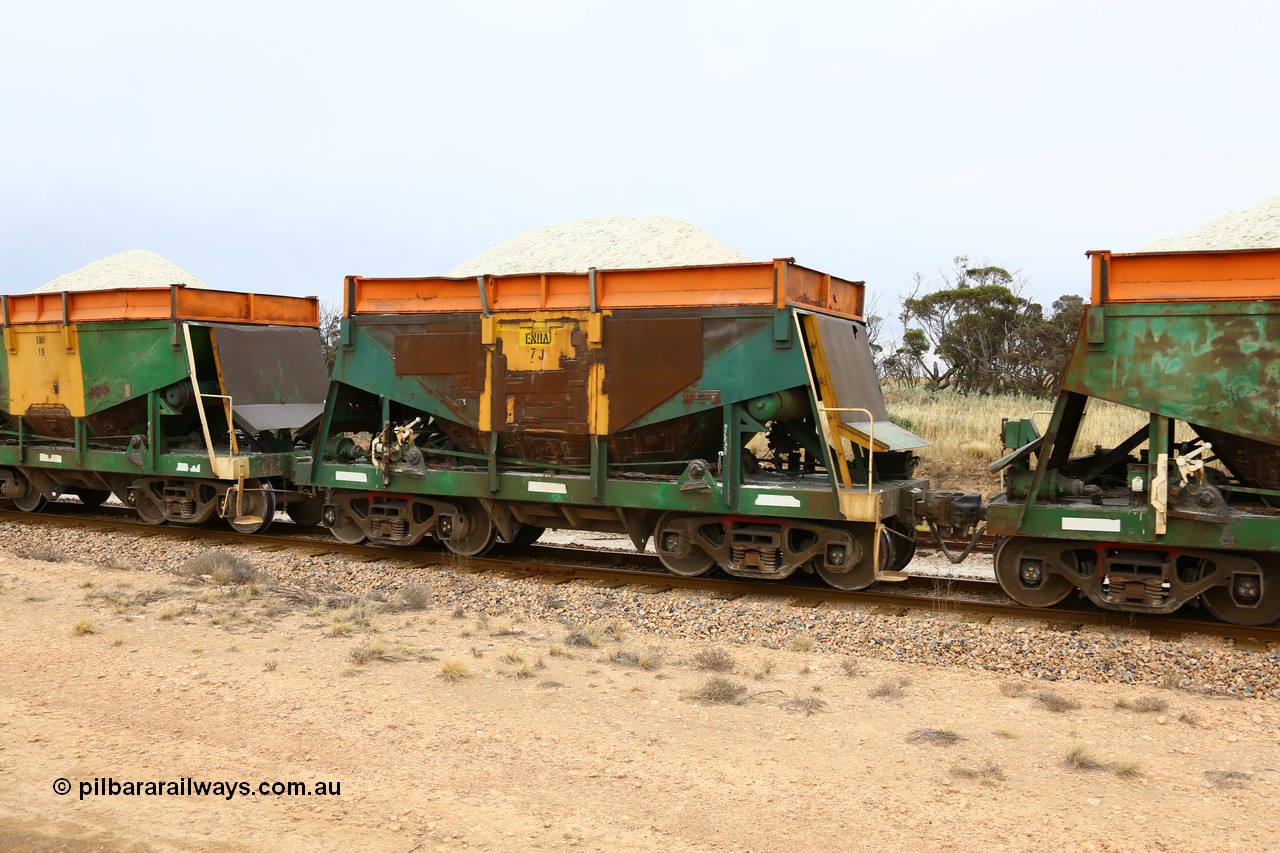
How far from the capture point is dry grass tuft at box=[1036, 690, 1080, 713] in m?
6.33

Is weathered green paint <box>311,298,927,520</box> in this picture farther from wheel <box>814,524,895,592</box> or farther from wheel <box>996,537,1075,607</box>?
wheel <box>996,537,1075,607</box>

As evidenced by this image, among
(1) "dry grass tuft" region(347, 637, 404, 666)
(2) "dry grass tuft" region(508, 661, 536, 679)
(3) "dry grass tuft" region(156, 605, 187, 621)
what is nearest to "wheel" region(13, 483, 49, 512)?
(3) "dry grass tuft" region(156, 605, 187, 621)

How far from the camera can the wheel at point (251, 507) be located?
12984 millimetres

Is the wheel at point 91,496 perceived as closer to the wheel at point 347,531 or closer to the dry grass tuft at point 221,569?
the wheel at point 347,531

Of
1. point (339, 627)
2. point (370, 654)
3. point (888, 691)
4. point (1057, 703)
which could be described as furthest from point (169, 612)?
point (1057, 703)

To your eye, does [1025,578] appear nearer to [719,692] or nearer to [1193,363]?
[1193,363]

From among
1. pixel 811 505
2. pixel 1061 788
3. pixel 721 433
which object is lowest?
pixel 1061 788

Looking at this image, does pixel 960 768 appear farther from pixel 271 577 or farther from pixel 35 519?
pixel 35 519

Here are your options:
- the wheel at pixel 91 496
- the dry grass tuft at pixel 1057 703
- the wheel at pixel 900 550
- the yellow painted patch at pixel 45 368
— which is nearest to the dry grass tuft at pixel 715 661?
the dry grass tuft at pixel 1057 703

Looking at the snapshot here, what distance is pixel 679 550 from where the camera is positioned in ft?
34.3

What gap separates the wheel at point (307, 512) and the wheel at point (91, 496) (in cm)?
337

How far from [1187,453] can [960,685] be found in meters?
3.38

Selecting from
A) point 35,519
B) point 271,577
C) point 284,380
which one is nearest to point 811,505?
point 271,577

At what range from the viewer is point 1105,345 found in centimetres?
847
